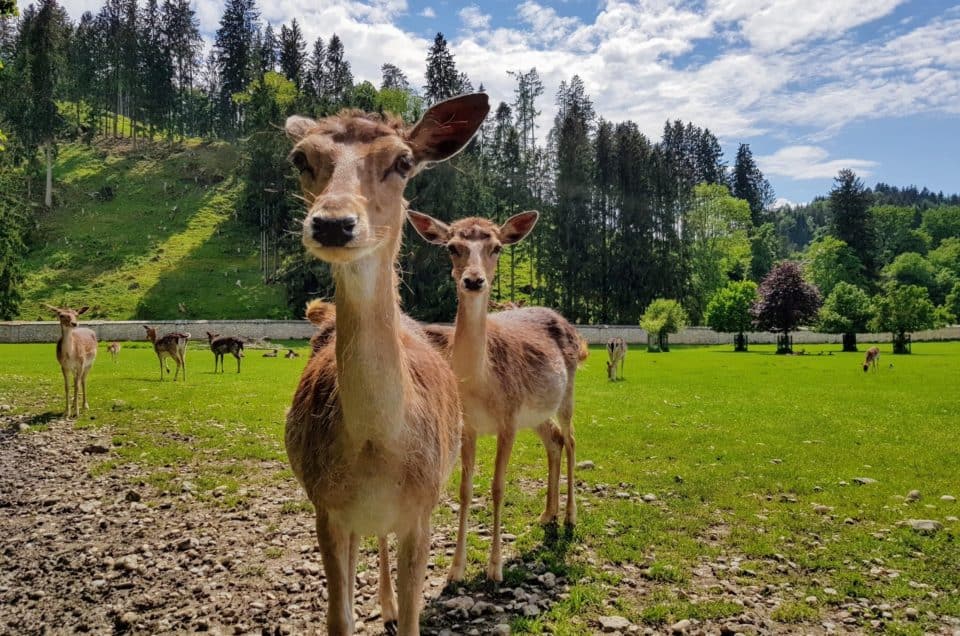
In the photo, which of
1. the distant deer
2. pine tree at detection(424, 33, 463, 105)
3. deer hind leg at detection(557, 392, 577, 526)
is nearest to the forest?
pine tree at detection(424, 33, 463, 105)

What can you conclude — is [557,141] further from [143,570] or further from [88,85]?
[88,85]

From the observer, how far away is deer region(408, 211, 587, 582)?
566 cm

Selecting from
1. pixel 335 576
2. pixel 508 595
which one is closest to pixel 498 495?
pixel 508 595

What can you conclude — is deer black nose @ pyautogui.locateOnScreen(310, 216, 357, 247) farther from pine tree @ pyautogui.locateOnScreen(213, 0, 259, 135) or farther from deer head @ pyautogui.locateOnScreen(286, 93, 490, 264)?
pine tree @ pyautogui.locateOnScreen(213, 0, 259, 135)

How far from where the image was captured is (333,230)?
246 centimetres

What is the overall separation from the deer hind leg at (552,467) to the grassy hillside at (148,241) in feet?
152

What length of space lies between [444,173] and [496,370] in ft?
129

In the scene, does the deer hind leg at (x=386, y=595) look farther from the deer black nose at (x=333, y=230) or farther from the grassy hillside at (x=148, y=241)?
the grassy hillside at (x=148, y=241)

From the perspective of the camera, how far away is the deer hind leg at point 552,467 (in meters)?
6.78

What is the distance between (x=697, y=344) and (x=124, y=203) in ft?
222

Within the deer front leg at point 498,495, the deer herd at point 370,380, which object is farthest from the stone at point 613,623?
the deer herd at point 370,380

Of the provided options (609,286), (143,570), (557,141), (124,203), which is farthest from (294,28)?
(143,570)

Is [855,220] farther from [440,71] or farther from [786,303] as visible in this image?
[440,71]

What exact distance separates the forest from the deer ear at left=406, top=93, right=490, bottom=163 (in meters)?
33.5
